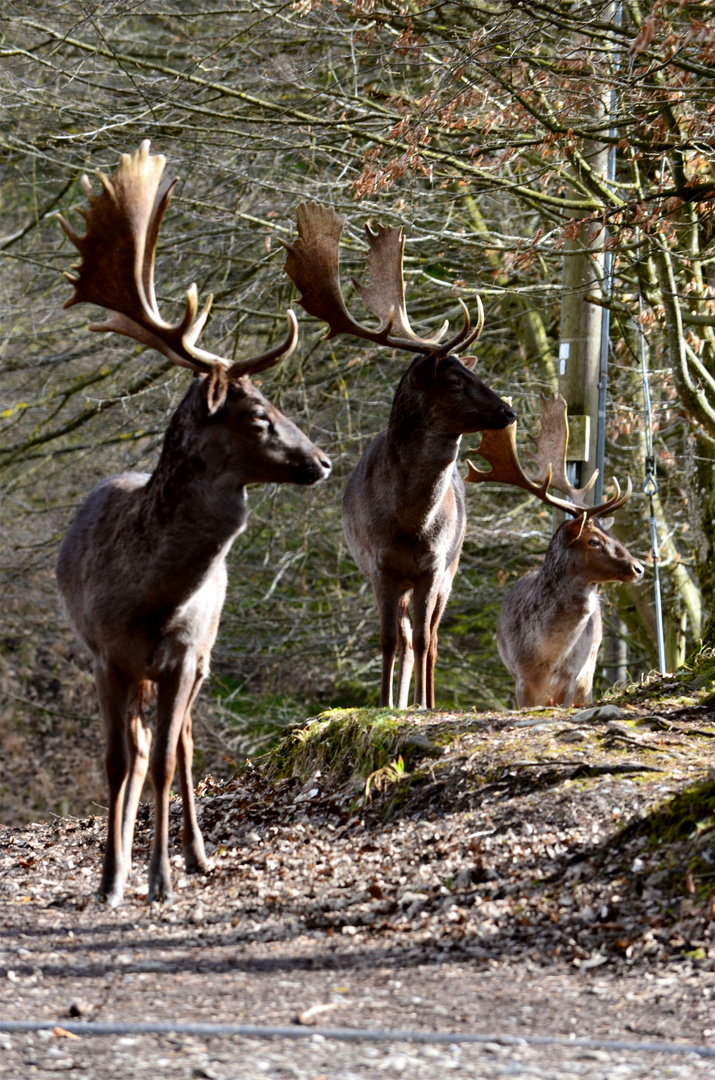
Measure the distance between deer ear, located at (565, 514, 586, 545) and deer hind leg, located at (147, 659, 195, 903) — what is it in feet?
14.5

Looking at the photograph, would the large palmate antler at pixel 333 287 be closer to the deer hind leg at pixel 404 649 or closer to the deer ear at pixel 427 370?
the deer ear at pixel 427 370

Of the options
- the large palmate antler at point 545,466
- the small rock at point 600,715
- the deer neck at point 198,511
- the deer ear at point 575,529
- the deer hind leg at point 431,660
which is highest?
the large palmate antler at point 545,466

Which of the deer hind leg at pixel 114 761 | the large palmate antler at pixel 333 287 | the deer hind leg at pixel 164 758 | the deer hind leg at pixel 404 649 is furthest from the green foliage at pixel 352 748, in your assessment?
the large palmate antler at pixel 333 287

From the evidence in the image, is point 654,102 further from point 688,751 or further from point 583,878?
point 583,878

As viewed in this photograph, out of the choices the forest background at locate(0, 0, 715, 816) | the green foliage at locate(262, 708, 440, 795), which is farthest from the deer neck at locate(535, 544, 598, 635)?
the green foliage at locate(262, 708, 440, 795)

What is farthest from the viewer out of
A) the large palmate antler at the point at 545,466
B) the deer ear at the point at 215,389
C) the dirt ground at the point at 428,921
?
the large palmate antler at the point at 545,466

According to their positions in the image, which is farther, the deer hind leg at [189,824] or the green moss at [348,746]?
the green moss at [348,746]

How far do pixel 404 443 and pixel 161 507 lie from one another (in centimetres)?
277

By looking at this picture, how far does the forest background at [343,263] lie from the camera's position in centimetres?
920

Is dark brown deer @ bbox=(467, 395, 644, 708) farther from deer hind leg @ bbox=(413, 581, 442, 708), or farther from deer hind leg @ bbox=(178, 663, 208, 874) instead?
deer hind leg @ bbox=(178, 663, 208, 874)

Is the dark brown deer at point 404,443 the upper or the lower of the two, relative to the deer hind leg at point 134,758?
upper

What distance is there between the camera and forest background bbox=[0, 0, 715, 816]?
9.20m

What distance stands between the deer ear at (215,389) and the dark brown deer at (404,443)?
2312 mm

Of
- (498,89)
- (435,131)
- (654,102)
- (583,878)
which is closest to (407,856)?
(583,878)
